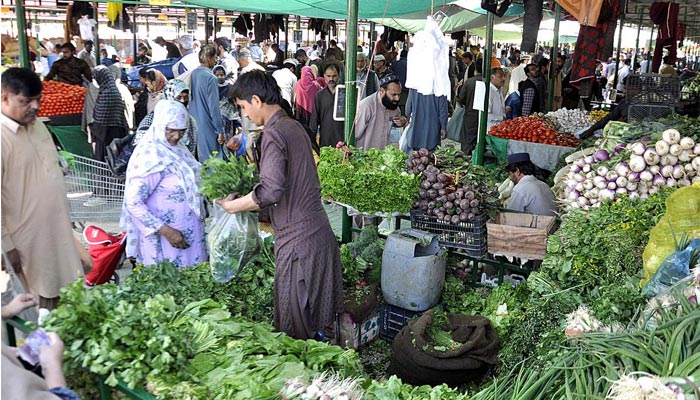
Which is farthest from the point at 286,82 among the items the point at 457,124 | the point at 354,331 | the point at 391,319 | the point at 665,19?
the point at 354,331

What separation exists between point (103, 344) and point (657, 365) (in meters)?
2.01

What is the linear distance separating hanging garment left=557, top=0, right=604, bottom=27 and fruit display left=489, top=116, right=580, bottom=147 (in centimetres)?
161

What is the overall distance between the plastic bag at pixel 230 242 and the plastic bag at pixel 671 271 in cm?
227

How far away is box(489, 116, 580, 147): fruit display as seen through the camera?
8.52 meters

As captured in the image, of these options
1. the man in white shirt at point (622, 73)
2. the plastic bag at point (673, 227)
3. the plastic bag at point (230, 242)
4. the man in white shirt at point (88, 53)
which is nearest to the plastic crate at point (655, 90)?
the plastic bag at point (673, 227)

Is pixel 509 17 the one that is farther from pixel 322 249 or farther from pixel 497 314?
pixel 322 249

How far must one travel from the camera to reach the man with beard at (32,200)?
131 inches

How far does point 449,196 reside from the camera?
195 inches

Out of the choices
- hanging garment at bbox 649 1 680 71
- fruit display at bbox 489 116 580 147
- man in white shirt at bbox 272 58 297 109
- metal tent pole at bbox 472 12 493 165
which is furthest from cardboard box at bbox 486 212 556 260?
hanging garment at bbox 649 1 680 71

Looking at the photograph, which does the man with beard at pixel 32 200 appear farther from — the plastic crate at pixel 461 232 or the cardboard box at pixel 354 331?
the plastic crate at pixel 461 232

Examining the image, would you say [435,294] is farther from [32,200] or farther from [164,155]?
[32,200]

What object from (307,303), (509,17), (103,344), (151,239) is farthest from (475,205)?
(509,17)

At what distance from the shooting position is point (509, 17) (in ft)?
43.1

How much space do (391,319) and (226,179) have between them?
188 cm
